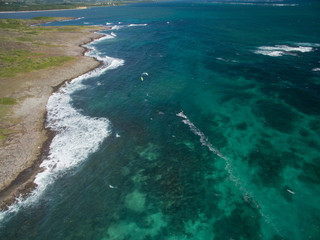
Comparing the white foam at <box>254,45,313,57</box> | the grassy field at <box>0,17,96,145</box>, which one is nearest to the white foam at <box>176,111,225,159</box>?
the grassy field at <box>0,17,96,145</box>

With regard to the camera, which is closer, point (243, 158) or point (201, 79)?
point (243, 158)

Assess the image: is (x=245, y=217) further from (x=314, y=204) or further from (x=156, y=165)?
(x=156, y=165)

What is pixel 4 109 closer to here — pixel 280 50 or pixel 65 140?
pixel 65 140

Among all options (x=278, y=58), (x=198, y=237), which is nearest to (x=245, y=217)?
(x=198, y=237)

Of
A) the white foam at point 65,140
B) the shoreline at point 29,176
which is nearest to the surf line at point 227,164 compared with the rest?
the white foam at point 65,140

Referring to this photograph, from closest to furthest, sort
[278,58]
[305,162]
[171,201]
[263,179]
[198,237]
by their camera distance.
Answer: [198,237]
[171,201]
[263,179]
[305,162]
[278,58]

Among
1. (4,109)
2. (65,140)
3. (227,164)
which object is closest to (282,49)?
(227,164)
